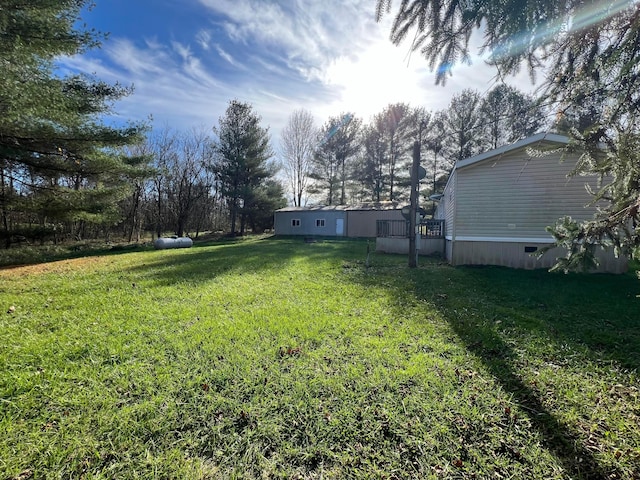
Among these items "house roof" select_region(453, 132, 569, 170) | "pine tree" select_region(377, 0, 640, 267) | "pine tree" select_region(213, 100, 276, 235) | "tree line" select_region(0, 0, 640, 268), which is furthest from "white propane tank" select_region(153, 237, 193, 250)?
"pine tree" select_region(377, 0, 640, 267)

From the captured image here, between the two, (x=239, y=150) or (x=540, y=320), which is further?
(x=239, y=150)

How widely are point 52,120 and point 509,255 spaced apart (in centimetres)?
1316

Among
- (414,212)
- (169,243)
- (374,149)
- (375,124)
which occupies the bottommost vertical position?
(169,243)

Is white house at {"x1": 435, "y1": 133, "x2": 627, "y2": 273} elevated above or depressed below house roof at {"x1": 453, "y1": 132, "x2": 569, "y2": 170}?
below

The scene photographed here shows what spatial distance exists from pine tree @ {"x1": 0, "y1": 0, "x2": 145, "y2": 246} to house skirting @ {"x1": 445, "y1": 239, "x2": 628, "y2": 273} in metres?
11.1

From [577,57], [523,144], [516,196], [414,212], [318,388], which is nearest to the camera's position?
[577,57]

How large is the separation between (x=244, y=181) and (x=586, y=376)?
24.6 metres

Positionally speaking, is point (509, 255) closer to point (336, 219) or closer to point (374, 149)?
point (336, 219)

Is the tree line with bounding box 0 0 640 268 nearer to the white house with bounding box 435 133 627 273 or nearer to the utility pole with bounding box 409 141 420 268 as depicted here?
the white house with bounding box 435 133 627 273

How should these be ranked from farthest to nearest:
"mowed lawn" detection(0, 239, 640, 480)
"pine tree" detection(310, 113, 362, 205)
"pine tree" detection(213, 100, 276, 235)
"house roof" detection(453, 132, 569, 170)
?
"pine tree" detection(310, 113, 362, 205), "pine tree" detection(213, 100, 276, 235), "house roof" detection(453, 132, 569, 170), "mowed lawn" detection(0, 239, 640, 480)

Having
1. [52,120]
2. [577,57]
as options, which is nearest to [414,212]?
[577,57]

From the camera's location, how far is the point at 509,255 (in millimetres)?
8000

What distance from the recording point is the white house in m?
7.42

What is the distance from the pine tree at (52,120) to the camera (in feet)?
18.9
